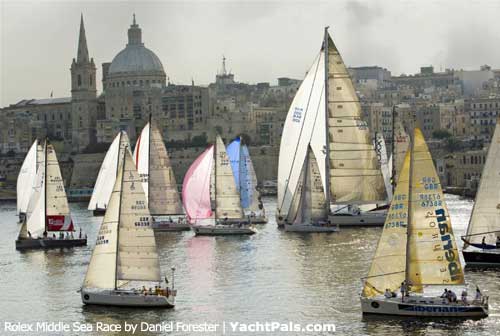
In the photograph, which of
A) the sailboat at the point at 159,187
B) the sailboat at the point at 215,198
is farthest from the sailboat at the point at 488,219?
the sailboat at the point at 159,187

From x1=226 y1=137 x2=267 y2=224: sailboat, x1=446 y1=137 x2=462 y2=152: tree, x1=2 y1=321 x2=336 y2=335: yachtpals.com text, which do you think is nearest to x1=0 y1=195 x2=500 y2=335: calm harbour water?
x1=2 y1=321 x2=336 y2=335: yachtpals.com text

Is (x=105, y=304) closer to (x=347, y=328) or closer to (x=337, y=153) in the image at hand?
(x=347, y=328)

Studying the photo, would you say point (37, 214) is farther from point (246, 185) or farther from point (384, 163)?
point (384, 163)

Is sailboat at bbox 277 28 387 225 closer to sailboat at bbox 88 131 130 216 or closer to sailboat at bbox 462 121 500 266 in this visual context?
sailboat at bbox 88 131 130 216

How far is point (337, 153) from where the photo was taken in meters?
53.8

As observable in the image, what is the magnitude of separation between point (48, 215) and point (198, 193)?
7.24 meters

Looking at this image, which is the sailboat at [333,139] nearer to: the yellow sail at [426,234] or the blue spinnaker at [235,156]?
the blue spinnaker at [235,156]

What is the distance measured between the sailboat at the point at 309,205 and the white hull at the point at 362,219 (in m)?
1.33

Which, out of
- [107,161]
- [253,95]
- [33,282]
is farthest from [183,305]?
[253,95]

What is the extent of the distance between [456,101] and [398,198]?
114283 millimetres

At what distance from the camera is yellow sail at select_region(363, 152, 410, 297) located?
32.1 metres

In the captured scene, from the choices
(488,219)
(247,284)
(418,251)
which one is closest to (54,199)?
(247,284)

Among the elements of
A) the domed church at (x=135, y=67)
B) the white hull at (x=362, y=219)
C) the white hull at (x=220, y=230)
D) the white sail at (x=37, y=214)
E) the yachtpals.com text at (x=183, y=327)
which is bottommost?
the yachtpals.com text at (x=183, y=327)

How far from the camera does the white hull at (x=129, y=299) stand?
112 ft
